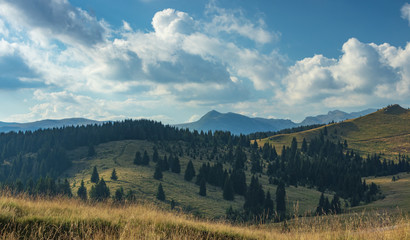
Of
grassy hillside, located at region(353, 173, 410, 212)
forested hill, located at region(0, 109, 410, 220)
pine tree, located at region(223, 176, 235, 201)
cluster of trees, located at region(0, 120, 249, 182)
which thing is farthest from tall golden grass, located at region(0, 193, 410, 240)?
cluster of trees, located at region(0, 120, 249, 182)

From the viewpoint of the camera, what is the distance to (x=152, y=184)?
300 feet

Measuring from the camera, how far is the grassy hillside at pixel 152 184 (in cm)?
7394

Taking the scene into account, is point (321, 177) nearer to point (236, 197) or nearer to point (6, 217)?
point (236, 197)

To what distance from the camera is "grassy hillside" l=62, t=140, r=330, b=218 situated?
73.9m

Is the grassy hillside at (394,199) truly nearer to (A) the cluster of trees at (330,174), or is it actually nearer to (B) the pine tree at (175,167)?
(A) the cluster of trees at (330,174)

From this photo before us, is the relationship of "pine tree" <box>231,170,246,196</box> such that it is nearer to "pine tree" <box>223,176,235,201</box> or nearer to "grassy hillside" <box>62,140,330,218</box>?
"grassy hillside" <box>62,140,330,218</box>

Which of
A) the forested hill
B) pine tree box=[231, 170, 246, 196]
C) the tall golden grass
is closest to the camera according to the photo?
the tall golden grass

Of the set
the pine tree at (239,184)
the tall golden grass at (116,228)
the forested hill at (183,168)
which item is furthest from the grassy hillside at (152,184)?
the tall golden grass at (116,228)

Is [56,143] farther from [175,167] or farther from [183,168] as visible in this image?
[175,167]

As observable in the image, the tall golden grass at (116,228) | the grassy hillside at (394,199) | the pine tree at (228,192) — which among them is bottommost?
the pine tree at (228,192)

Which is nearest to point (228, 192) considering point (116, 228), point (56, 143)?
point (116, 228)

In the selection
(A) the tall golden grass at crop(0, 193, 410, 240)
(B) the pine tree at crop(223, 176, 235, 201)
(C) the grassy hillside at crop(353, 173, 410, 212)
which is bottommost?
(B) the pine tree at crop(223, 176, 235, 201)

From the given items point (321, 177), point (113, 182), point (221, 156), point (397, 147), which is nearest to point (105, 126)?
point (221, 156)

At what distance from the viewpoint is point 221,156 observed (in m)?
157
